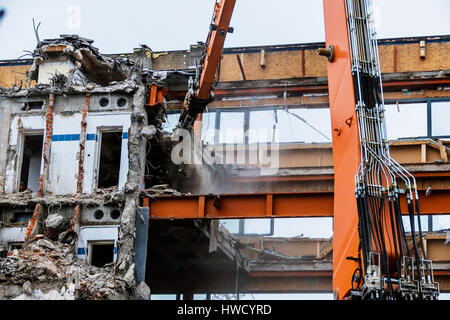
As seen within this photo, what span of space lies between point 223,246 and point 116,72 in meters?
6.80

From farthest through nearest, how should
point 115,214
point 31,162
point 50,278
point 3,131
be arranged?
point 31,162 < point 3,131 < point 115,214 < point 50,278

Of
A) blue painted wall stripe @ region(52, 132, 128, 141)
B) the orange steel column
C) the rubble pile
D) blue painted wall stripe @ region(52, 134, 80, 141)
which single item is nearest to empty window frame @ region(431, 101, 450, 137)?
blue painted wall stripe @ region(52, 132, 128, 141)

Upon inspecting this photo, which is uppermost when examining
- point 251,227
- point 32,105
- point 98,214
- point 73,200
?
point 32,105

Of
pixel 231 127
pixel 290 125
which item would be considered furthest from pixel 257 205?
pixel 231 127

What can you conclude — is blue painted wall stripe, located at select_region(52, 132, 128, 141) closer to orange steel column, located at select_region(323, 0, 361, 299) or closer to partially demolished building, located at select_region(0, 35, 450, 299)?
partially demolished building, located at select_region(0, 35, 450, 299)

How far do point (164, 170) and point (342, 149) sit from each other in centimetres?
979

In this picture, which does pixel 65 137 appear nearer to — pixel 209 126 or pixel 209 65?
pixel 209 65

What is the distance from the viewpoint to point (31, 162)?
2212 centimetres

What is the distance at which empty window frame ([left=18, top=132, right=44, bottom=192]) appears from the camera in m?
21.7

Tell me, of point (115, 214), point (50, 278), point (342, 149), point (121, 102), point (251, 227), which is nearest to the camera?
point (342, 149)

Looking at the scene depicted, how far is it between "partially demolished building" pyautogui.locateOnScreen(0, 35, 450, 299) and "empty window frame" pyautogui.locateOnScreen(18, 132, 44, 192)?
6 cm

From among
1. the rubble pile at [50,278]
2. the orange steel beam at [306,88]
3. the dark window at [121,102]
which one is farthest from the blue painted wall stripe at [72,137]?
the orange steel beam at [306,88]

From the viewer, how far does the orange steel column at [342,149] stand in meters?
13.2
